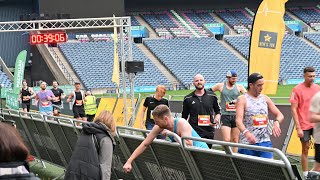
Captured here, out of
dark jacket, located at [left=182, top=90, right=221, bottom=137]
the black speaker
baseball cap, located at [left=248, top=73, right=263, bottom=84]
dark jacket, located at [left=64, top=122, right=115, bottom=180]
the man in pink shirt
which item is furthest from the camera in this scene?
the black speaker

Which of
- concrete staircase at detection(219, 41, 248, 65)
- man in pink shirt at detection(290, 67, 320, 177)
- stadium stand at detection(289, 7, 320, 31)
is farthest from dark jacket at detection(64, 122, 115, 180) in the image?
stadium stand at detection(289, 7, 320, 31)

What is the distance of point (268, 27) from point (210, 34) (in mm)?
46140

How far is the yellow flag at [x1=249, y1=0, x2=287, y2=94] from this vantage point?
14.0 meters

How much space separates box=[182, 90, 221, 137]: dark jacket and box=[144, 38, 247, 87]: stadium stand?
39068mm

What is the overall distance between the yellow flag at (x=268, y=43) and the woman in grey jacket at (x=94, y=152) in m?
7.65

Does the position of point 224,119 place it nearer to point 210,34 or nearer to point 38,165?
point 38,165

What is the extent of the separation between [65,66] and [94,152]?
43.9 meters

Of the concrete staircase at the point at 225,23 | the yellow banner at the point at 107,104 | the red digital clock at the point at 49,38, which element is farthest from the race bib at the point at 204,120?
the concrete staircase at the point at 225,23

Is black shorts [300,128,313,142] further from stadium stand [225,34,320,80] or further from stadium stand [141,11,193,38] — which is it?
stadium stand [141,11,193,38]

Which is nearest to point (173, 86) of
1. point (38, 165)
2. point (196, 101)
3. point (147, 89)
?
point (147, 89)

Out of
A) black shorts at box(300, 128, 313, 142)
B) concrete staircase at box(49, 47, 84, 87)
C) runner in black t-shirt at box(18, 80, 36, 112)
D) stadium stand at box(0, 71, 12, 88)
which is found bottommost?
stadium stand at box(0, 71, 12, 88)

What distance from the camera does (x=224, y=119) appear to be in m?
12.3

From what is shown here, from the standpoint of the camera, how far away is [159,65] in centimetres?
5334

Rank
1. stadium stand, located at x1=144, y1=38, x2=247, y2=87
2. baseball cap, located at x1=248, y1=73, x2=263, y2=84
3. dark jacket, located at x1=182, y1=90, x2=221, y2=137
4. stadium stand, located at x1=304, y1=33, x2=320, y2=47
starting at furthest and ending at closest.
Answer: stadium stand, located at x1=304, y1=33, x2=320, y2=47 → stadium stand, located at x1=144, y1=38, x2=247, y2=87 → dark jacket, located at x1=182, y1=90, x2=221, y2=137 → baseball cap, located at x1=248, y1=73, x2=263, y2=84
